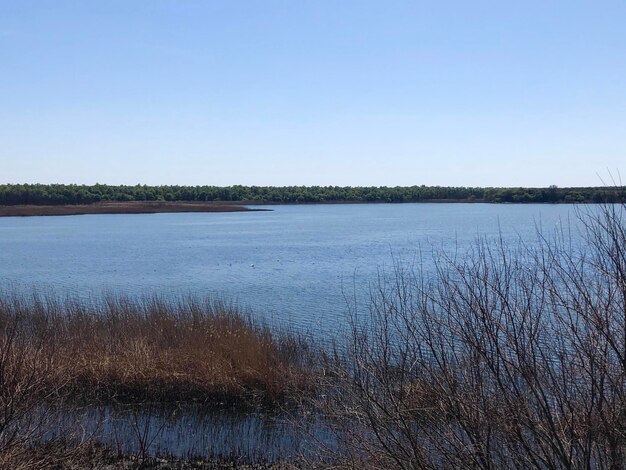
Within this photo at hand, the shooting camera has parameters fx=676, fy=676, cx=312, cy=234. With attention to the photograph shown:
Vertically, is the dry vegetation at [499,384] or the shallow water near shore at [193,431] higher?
the dry vegetation at [499,384]

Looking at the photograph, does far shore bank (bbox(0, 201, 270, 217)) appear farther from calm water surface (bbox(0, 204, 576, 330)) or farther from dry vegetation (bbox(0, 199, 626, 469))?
dry vegetation (bbox(0, 199, 626, 469))

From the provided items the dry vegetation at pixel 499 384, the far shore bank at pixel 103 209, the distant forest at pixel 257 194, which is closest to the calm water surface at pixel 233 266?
the dry vegetation at pixel 499 384

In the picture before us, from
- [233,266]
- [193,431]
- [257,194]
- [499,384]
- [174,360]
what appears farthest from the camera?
[257,194]

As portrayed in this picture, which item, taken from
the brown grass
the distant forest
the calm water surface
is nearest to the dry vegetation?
the brown grass

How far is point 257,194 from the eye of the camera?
5059 inches

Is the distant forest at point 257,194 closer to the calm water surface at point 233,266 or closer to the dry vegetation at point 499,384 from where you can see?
the calm water surface at point 233,266

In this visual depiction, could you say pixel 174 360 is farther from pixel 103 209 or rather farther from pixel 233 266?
pixel 103 209

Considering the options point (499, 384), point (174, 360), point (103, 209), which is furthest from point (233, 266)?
point (103, 209)

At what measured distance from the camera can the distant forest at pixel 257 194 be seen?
90875 mm

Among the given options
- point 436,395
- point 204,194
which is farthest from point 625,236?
point 204,194

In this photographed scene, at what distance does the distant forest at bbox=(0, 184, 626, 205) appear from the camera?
9088 centimetres

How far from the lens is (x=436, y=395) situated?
5340mm

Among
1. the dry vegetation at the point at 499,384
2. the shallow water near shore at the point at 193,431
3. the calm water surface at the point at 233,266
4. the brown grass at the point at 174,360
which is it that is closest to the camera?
the dry vegetation at the point at 499,384

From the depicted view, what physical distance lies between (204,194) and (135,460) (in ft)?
352
